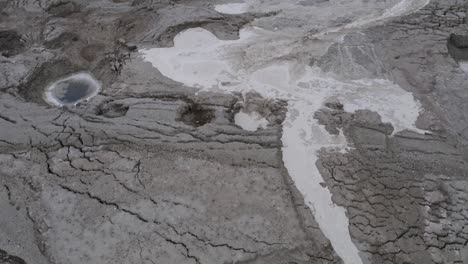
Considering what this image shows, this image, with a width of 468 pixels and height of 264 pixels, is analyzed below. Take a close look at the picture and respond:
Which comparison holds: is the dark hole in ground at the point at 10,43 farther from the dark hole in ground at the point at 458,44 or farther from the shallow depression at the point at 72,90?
the dark hole in ground at the point at 458,44

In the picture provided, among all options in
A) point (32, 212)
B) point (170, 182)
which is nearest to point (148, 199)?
point (170, 182)

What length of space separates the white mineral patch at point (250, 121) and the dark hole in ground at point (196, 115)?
366mm

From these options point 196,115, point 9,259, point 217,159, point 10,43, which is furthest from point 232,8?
point 9,259

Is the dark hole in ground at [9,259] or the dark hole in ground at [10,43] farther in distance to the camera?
the dark hole in ground at [10,43]

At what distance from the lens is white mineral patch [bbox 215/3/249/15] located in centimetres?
758

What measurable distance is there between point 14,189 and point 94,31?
385 centimetres

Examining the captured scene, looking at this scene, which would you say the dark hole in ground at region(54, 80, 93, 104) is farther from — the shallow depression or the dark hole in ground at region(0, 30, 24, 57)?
the dark hole in ground at region(0, 30, 24, 57)

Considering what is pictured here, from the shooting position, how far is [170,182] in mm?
4273

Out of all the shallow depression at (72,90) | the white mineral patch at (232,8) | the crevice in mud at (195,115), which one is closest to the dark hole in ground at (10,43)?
the shallow depression at (72,90)

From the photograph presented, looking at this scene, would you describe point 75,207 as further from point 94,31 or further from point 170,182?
point 94,31

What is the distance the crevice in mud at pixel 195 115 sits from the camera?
Result: 16.9 ft

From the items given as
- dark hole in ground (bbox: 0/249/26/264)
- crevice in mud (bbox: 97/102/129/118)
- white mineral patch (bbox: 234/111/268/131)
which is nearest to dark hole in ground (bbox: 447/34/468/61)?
white mineral patch (bbox: 234/111/268/131)

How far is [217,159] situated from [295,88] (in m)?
1.81

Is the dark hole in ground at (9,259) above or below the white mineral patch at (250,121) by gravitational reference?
below
